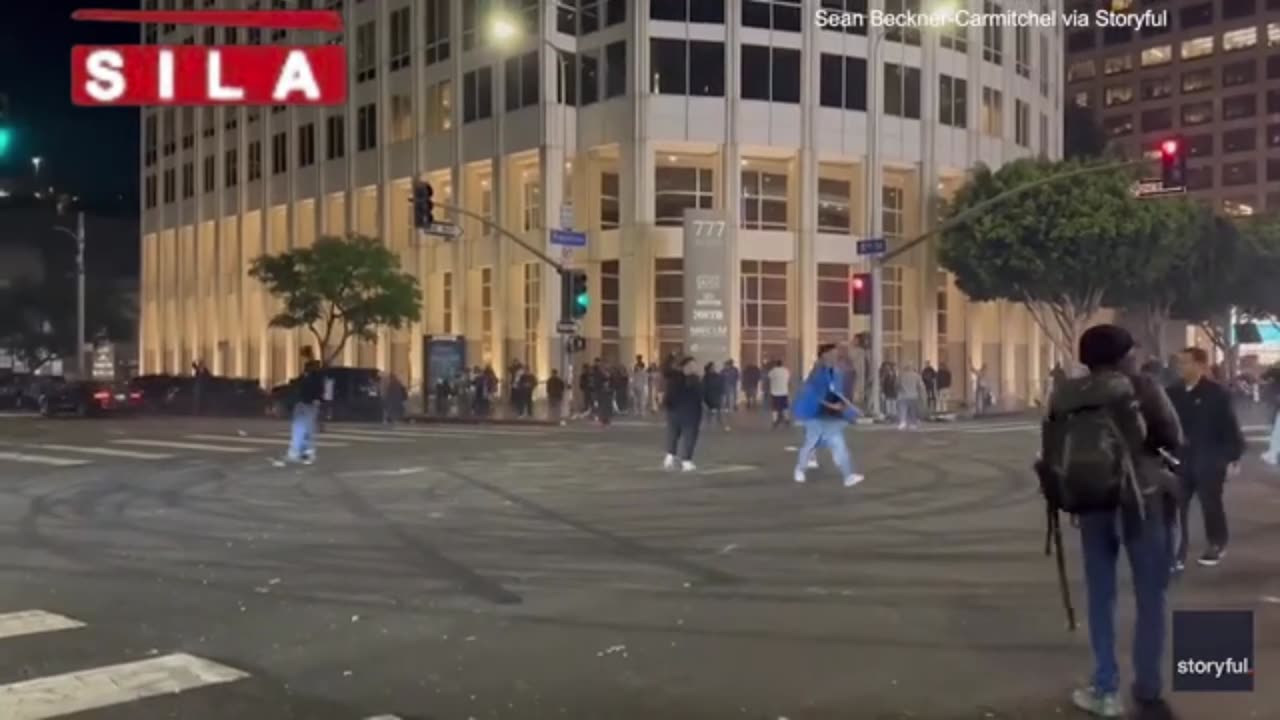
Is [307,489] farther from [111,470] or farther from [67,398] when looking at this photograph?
[67,398]

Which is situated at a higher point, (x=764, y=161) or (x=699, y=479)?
(x=764, y=161)

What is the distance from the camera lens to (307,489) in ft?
51.9

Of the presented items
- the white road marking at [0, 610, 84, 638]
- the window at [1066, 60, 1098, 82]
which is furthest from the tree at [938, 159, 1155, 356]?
the window at [1066, 60, 1098, 82]

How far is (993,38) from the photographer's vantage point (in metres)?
50.6

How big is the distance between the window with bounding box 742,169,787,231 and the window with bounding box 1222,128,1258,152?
65.0 meters

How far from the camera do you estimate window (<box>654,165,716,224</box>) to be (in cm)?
4434

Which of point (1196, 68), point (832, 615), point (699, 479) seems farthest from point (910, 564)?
point (1196, 68)

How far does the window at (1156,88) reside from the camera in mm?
99312

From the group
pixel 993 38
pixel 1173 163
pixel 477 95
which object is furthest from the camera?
pixel 993 38

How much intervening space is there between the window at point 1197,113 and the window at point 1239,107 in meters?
1.19

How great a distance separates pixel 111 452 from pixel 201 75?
33.1 feet

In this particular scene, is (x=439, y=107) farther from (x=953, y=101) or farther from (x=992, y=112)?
(x=992, y=112)

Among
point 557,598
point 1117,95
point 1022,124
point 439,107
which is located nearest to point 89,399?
point 439,107

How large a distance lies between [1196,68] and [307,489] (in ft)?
320
